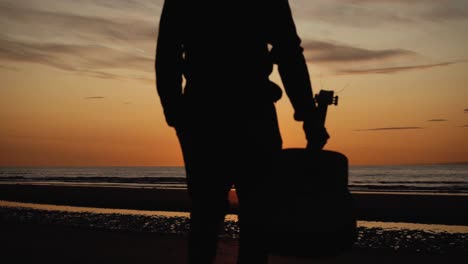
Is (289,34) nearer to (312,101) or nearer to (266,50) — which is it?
(266,50)

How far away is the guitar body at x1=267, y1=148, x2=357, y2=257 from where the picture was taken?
8.18ft

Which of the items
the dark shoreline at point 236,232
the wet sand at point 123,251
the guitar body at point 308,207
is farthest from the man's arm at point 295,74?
the dark shoreline at point 236,232

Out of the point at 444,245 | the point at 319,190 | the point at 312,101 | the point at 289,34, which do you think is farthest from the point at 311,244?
the point at 444,245

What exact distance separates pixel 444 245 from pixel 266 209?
4.81 m

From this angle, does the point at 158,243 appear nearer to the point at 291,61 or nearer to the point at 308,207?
the point at 308,207

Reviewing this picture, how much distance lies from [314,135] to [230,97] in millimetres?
459

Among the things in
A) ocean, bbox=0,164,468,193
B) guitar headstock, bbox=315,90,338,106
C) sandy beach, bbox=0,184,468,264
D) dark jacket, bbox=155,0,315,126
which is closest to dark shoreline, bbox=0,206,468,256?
sandy beach, bbox=0,184,468,264

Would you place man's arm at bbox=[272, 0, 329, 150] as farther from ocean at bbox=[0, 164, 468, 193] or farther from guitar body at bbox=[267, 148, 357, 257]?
ocean at bbox=[0, 164, 468, 193]

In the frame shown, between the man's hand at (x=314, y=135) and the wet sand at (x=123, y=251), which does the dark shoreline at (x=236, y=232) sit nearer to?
the wet sand at (x=123, y=251)

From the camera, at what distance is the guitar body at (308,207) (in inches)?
98.2

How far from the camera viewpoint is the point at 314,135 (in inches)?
97.7

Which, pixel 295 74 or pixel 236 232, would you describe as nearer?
pixel 295 74

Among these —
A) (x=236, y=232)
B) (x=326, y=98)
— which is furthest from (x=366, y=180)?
(x=326, y=98)

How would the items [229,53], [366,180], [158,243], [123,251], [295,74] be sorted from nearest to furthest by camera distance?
[229,53]
[295,74]
[123,251]
[158,243]
[366,180]
